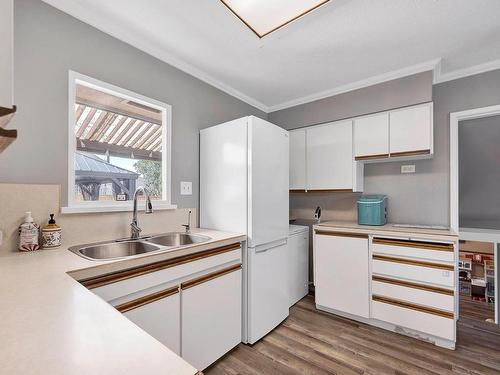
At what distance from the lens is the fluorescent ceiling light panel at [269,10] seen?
1.43 metres

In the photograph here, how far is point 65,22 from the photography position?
1538 mm

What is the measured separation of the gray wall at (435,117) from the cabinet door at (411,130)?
0.31ft

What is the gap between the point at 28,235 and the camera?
131 centimetres

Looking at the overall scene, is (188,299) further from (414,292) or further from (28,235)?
(414,292)

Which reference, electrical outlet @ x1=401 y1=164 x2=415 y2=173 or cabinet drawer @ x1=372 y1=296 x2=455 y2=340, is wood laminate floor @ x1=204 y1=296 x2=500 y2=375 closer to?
cabinet drawer @ x1=372 y1=296 x2=455 y2=340

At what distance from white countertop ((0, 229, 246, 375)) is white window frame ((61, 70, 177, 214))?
79 cm

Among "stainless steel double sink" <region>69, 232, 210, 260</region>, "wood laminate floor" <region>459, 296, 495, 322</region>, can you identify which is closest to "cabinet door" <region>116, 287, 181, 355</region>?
"stainless steel double sink" <region>69, 232, 210, 260</region>

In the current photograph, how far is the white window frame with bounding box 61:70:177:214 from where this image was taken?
155cm

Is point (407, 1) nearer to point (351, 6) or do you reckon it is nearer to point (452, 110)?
point (351, 6)

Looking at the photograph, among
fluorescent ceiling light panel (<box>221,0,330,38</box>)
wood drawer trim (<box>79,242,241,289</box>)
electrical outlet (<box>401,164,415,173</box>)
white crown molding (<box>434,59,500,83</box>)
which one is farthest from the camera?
electrical outlet (<box>401,164,415,173</box>)

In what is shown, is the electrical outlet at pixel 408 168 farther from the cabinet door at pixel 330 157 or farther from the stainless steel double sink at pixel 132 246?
the stainless steel double sink at pixel 132 246

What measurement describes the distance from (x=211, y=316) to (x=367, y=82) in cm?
268

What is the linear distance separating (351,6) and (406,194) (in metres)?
1.92

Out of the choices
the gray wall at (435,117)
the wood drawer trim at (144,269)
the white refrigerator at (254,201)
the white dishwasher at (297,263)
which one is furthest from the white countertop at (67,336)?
the gray wall at (435,117)
